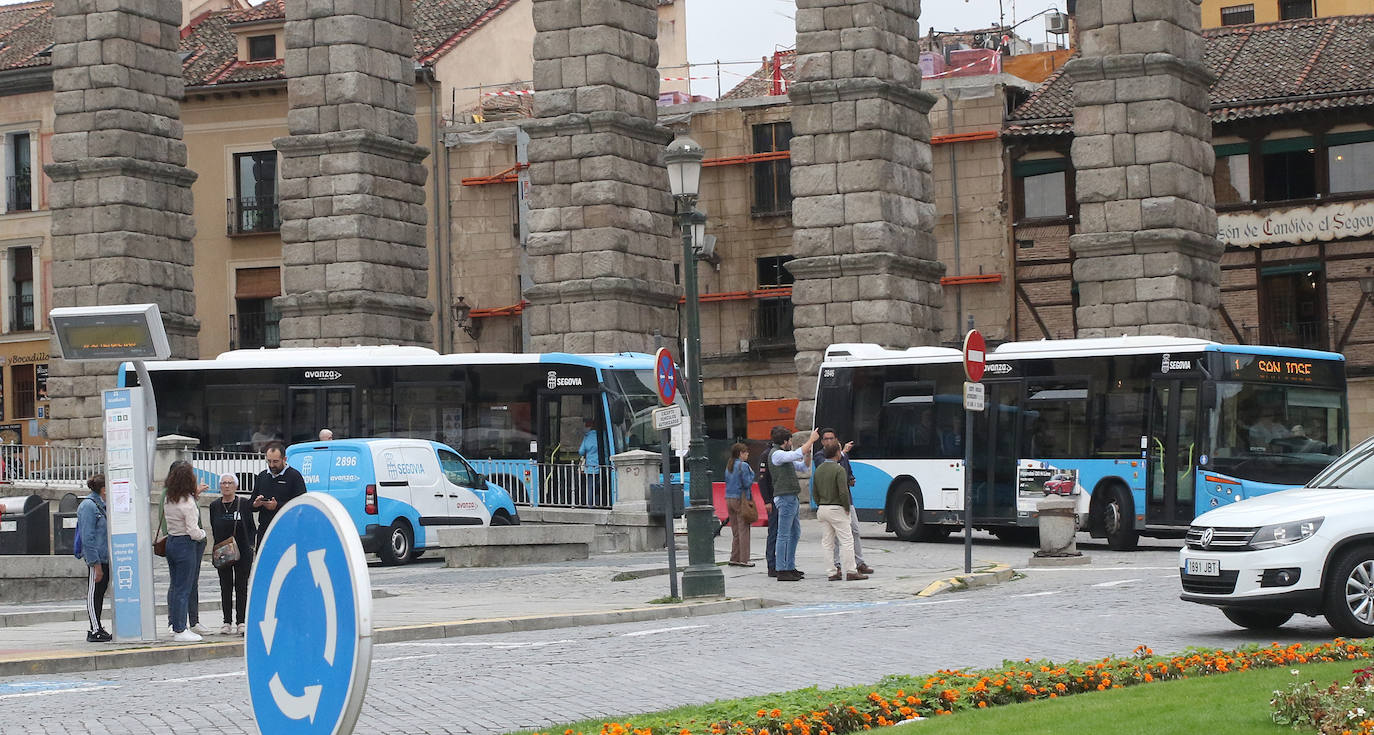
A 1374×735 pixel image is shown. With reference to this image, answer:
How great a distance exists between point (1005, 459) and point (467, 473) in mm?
7615

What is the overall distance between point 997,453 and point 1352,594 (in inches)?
580

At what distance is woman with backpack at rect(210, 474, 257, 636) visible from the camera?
16.3 metres

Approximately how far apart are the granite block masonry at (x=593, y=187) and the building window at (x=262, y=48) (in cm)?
2217

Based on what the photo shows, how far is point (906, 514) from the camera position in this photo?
29.3 metres

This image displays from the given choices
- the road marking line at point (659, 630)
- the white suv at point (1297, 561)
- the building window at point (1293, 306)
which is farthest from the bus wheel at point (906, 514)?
the building window at point (1293, 306)

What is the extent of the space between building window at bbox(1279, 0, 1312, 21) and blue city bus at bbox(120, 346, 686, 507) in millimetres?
30643

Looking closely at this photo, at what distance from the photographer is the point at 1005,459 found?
27.7m

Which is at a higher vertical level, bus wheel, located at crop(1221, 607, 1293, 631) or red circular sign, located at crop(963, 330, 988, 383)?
red circular sign, located at crop(963, 330, 988, 383)

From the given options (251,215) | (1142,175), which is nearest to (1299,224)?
(1142,175)

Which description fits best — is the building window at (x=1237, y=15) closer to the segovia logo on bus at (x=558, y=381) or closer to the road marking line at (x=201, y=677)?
the segovia logo on bus at (x=558, y=381)

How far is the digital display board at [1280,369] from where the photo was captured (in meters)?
25.5

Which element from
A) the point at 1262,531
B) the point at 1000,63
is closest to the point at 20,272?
the point at 1000,63

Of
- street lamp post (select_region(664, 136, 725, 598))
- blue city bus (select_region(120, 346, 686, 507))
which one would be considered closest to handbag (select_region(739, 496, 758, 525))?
street lamp post (select_region(664, 136, 725, 598))

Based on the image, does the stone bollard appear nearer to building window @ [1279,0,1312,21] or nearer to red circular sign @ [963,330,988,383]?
red circular sign @ [963,330,988,383]
